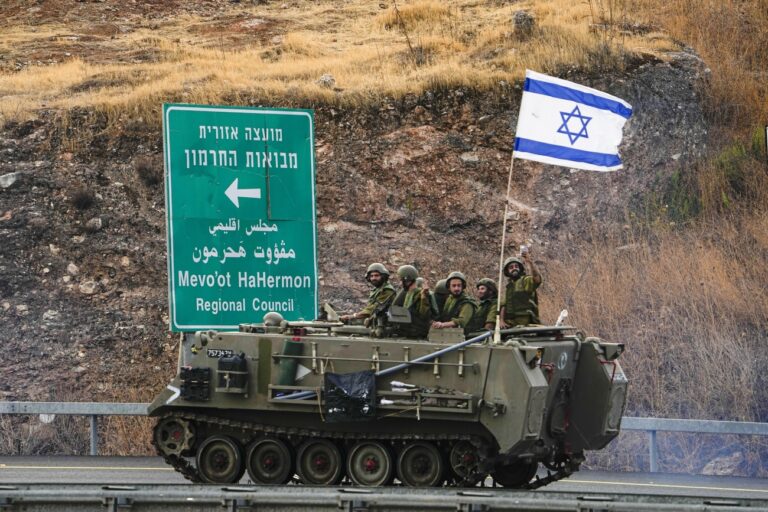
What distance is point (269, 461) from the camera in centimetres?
1678

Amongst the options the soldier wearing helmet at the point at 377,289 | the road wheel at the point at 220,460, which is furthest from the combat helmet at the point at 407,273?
the road wheel at the point at 220,460

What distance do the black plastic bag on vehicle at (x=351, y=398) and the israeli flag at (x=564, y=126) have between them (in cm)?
370

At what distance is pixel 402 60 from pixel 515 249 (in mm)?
8412

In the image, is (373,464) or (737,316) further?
(737,316)

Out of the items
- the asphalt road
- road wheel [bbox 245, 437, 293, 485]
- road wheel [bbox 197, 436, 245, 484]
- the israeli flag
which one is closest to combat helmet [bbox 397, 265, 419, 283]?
the israeli flag

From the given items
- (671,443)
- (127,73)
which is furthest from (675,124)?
(127,73)

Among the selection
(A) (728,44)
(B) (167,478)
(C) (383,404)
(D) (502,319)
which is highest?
(A) (728,44)

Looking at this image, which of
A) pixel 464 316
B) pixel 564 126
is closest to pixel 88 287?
pixel 464 316

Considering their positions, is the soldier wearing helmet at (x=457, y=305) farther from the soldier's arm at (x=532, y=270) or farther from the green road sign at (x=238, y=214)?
the green road sign at (x=238, y=214)

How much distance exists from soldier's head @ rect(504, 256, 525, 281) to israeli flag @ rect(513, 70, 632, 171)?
1.38 meters

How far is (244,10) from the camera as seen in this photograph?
43250 millimetres

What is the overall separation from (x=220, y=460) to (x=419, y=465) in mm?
2553

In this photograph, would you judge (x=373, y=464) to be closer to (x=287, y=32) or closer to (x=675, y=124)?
(x=675, y=124)

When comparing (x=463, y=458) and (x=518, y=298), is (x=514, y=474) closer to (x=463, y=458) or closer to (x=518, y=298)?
(x=463, y=458)
